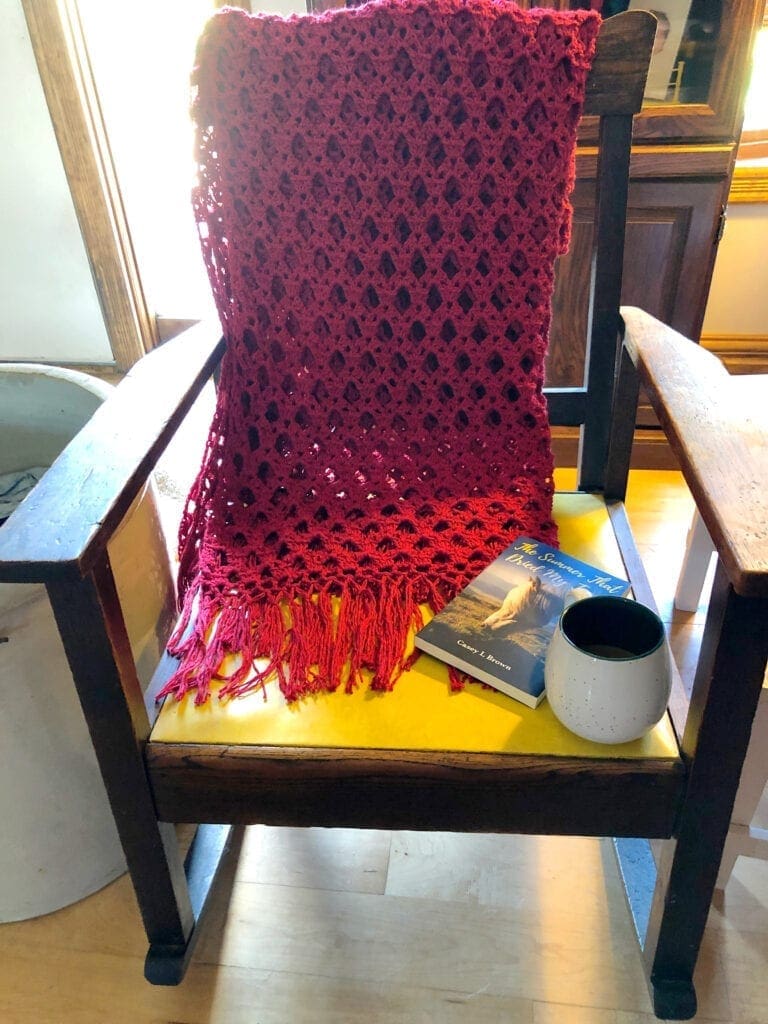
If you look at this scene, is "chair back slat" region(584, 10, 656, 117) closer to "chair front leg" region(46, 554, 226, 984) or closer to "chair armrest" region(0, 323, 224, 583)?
"chair armrest" region(0, 323, 224, 583)

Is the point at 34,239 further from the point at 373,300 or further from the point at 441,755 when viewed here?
the point at 441,755

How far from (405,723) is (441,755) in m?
0.04

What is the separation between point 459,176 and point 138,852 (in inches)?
28.6

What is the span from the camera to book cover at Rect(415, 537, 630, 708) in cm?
68

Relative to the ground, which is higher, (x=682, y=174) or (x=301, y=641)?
(x=682, y=174)

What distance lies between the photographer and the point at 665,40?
1292mm

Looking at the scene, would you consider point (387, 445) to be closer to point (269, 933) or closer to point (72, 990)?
point (269, 933)

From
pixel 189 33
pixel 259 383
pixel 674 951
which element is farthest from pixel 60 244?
pixel 674 951

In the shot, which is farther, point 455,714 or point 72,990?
point 72,990

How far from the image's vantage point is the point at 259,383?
Answer: 0.89 meters

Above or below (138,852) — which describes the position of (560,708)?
above

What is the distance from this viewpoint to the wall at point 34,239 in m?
1.78

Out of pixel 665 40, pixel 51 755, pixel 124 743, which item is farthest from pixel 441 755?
pixel 665 40

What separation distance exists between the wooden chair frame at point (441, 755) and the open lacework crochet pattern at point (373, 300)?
0.27 feet
